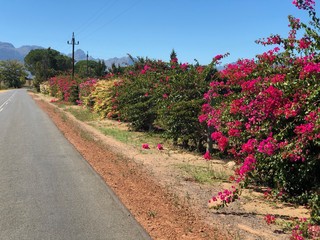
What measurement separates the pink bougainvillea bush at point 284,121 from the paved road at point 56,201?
1691mm

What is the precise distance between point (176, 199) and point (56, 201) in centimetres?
197

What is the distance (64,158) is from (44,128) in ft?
22.9

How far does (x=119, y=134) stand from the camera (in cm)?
1430

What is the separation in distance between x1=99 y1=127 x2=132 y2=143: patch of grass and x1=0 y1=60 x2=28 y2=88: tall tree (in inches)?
4467

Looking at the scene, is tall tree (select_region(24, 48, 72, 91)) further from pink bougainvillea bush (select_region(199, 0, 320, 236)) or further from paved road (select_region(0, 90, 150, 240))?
pink bougainvillea bush (select_region(199, 0, 320, 236))

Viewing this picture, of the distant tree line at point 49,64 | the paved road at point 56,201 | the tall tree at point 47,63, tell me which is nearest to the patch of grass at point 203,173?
the paved road at point 56,201

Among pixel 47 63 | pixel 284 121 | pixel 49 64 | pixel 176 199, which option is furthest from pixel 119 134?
pixel 49 64

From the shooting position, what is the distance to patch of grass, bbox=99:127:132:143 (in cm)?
1308

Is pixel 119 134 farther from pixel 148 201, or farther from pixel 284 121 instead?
pixel 284 121

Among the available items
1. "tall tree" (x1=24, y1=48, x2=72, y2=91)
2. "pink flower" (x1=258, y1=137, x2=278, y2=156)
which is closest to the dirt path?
"pink flower" (x1=258, y1=137, x2=278, y2=156)

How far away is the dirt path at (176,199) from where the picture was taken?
4.92 metres

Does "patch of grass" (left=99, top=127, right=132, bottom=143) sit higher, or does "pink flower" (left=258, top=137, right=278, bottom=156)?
"pink flower" (left=258, top=137, right=278, bottom=156)

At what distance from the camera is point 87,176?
774 centimetres

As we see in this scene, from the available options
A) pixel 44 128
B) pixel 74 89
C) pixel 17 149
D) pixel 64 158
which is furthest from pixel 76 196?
pixel 74 89
